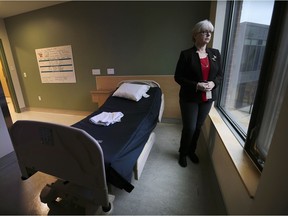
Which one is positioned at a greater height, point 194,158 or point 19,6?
point 19,6

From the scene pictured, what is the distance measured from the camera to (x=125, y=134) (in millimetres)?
1424

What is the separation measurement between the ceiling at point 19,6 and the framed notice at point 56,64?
0.81 meters

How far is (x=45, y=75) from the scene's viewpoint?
3709 millimetres

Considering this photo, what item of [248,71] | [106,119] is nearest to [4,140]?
[106,119]

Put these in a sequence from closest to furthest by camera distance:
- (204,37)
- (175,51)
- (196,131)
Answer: (204,37) → (196,131) → (175,51)

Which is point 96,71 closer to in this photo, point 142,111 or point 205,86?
point 142,111

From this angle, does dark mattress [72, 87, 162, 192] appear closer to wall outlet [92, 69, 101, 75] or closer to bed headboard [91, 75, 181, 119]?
bed headboard [91, 75, 181, 119]

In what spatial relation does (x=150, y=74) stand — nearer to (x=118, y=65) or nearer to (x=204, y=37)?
(x=118, y=65)

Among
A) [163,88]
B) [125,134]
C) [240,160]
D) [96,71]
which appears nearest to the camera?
[240,160]

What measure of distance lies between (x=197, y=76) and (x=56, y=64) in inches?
130

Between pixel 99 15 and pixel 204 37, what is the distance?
92.3 inches

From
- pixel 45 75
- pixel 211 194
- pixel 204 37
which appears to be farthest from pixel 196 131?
pixel 45 75

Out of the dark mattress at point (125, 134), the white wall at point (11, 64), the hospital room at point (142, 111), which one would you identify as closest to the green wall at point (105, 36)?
the hospital room at point (142, 111)

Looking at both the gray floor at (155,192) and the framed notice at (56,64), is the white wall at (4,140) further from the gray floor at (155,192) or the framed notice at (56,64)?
the framed notice at (56,64)
